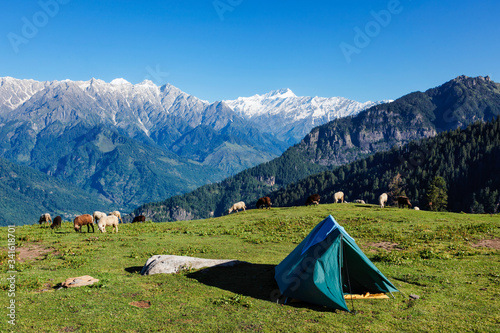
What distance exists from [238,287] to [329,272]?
5.42m

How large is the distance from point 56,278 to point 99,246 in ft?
29.6

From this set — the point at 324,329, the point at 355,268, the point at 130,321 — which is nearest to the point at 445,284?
the point at 355,268

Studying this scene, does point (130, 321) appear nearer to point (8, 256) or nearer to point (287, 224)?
point (8, 256)

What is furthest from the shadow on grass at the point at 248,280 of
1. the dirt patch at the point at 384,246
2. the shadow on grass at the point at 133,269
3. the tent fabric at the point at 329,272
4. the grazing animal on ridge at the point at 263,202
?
the grazing animal on ridge at the point at 263,202

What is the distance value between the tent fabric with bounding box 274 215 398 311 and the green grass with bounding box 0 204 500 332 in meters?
0.71

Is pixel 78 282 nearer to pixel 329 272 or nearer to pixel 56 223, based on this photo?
pixel 329 272

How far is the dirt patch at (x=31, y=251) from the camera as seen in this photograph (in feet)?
81.4

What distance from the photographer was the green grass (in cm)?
1358

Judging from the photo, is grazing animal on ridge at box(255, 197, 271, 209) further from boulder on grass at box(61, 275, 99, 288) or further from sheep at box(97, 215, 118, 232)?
boulder on grass at box(61, 275, 99, 288)

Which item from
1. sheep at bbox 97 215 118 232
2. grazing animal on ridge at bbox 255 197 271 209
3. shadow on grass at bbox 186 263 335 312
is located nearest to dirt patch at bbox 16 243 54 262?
sheep at bbox 97 215 118 232

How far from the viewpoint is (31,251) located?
26.7m

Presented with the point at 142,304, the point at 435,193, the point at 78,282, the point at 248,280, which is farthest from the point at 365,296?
the point at 435,193

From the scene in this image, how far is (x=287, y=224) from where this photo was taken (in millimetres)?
39219

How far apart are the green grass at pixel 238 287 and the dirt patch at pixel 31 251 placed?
39 centimetres
